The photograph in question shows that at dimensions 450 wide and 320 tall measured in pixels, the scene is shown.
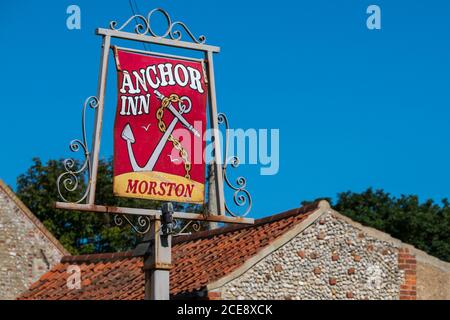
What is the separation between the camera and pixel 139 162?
1694 cm

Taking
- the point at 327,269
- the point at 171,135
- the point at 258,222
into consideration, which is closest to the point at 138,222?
the point at 171,135

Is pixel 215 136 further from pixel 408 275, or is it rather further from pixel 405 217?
pixel 405 217

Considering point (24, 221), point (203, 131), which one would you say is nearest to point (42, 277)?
point (24, 221)

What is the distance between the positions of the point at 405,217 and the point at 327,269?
29.3 meters

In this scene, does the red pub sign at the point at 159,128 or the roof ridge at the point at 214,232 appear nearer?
the red pub sign at the point at 159,128

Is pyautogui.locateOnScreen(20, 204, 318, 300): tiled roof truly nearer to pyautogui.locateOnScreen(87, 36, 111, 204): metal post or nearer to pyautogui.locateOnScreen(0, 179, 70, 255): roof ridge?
pyautogui.locateOnScreen(0, 179, 70, 255): roof ridge

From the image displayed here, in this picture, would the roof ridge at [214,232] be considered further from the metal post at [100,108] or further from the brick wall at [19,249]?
the metal post at [100,108]

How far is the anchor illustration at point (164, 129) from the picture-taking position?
16906mm

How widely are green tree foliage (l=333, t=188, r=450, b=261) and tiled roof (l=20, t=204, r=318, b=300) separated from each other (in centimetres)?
2473

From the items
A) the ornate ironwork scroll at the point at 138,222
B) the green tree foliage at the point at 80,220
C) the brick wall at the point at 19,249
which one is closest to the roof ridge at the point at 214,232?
the brick wall at the point at 19,249

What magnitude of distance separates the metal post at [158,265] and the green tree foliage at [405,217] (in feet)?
115

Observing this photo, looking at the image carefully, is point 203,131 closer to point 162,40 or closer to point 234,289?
point 162,40

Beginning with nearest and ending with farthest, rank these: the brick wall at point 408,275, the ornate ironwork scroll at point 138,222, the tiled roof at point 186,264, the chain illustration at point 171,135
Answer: the ornate ironwork scroll at point 138,222
the chain illustration at point 171,135
the tiled roof at point 186,264
the brick wall at point 408,275

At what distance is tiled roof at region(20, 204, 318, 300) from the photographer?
914 inches
